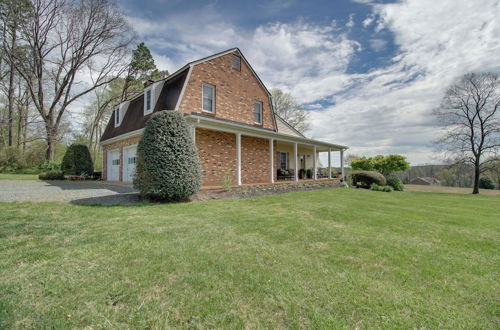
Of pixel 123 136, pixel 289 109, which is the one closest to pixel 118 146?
pixel 123 136

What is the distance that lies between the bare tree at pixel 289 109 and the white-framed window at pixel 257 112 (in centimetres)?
1505

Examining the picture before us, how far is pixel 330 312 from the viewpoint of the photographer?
1.95m

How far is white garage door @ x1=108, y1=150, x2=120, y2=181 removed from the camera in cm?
1455

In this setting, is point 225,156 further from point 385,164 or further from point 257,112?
point 385,164

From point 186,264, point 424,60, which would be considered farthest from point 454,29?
point 186,264

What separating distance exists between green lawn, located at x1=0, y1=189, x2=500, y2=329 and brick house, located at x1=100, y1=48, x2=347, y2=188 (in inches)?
232

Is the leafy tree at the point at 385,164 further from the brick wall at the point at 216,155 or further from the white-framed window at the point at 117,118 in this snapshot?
the white-framed window at the point at 117,118

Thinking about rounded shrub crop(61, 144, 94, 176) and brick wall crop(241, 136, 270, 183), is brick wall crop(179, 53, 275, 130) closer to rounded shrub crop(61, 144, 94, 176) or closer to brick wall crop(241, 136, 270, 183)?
brick wall crop(241, 136, 270, 183)

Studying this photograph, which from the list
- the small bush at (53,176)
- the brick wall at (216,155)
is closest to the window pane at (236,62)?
the brick wall at (216,155)

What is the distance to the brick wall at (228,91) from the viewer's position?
10.7 meters

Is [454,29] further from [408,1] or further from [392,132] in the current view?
[392,132]

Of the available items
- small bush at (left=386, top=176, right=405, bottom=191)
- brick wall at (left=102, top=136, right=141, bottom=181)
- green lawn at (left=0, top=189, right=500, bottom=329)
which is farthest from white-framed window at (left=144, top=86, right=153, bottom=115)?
small bush at (left=386, top=176, right=405, bottom=191)

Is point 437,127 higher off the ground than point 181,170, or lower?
higher

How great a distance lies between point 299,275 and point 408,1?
30.1ft
